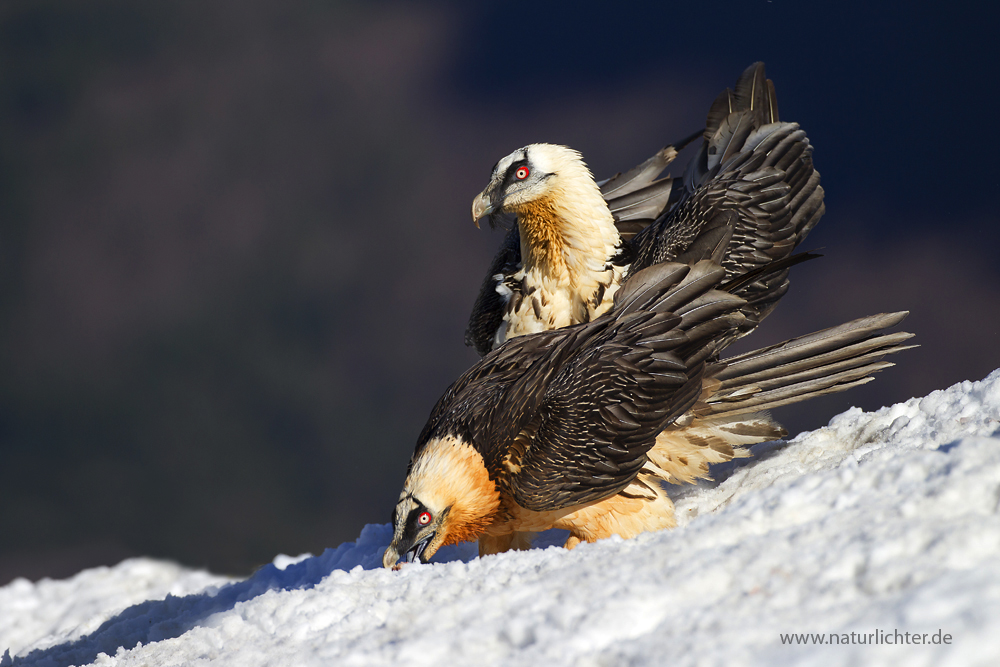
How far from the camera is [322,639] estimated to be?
221cm

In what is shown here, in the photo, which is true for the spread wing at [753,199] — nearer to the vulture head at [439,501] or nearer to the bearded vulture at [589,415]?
the bearded vulture at [589,415]

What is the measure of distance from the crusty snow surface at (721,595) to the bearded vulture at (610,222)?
4.07 ft

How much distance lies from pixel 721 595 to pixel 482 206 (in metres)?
2.42

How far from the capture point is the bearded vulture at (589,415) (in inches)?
111

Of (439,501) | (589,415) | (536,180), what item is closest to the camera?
(589,415)

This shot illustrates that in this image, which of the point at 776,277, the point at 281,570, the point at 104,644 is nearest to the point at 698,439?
the point at 776,277

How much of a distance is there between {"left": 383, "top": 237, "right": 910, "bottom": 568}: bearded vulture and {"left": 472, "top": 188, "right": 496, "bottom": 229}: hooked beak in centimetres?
72

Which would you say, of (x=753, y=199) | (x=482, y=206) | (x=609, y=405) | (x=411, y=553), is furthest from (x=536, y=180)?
(x=411, y=553)

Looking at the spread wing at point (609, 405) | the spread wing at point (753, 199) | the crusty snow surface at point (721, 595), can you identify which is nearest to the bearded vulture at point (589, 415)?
the spread wing at point (609, 405)

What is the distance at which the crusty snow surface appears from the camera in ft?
4.98

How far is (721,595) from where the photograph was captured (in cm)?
178

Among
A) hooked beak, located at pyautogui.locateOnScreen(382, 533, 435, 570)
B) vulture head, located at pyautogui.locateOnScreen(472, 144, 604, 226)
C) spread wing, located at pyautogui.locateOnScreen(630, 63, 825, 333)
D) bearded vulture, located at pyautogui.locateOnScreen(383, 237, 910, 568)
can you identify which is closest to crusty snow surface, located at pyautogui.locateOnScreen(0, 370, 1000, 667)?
hooked beak, located at pyautogui.locateOnScreen(382, 533, 435, 570)

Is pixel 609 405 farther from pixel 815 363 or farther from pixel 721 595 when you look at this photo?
pixel 815 363

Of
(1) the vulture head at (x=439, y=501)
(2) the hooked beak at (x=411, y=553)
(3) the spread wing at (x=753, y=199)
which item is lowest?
(2) the hooked beak at (x=411, y=553)
